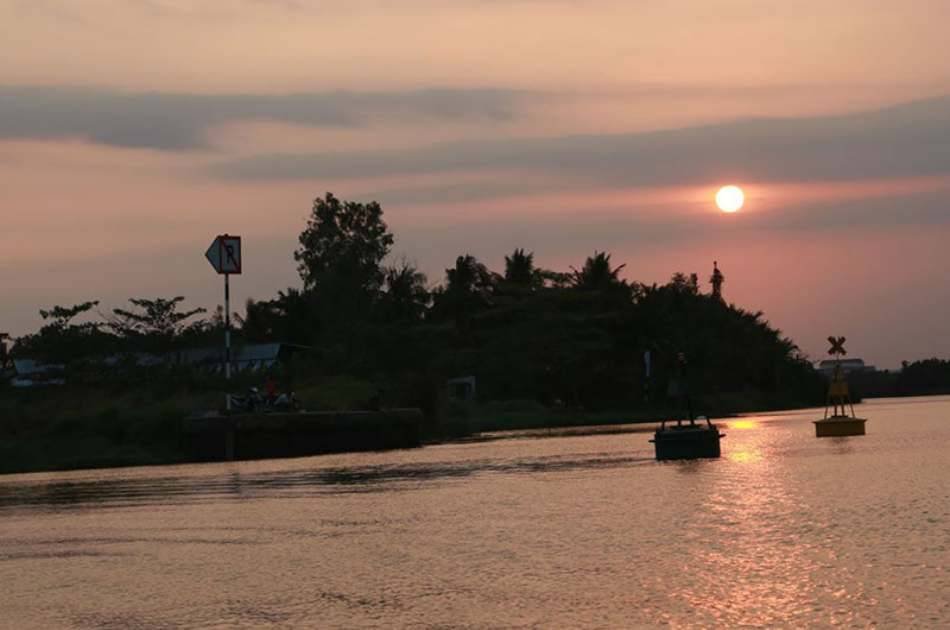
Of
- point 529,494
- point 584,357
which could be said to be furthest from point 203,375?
point 529,494

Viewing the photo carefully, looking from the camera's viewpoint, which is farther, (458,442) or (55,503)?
(458,442)

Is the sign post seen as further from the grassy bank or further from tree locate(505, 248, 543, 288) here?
tree locate(505, 248, 543, 288)

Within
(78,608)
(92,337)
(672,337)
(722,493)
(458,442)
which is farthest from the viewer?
(672,337)

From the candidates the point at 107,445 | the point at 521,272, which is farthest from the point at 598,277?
the point at 107,445

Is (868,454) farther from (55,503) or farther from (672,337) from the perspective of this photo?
(672,337)

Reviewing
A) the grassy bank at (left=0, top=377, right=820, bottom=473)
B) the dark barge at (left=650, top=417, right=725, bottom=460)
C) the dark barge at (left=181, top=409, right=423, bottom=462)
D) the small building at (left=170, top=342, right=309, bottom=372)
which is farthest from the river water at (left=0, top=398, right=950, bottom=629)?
the small building at (left=170, top=342, right=309, bottom=372)

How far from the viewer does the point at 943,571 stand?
72.6 feet

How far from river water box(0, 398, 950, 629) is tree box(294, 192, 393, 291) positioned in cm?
9511

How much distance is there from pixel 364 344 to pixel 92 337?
2277 cm

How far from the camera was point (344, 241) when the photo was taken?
5812 inches

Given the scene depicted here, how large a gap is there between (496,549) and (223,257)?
1647 inches

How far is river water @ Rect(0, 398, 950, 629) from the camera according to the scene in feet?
66.7

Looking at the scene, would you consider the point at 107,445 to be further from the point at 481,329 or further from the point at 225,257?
the point at 481,329

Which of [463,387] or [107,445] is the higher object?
[463,387]
